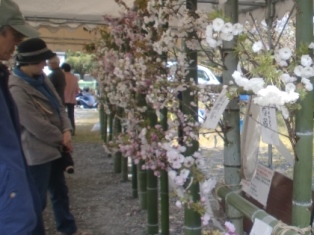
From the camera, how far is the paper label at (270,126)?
6.23ft

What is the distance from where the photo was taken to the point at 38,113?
11.2 ft

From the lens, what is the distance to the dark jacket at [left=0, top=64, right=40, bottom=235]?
1.81 m

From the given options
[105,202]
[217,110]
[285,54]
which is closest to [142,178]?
[105,202]

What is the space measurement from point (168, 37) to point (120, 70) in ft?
3.72

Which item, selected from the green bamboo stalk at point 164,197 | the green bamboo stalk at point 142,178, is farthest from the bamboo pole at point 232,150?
the green bamboo stalk at point 142,178

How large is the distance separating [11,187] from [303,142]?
1.06m

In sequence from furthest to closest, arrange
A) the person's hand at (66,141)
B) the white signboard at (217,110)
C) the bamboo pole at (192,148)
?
the person's hand at (66,141) → the bamboo pole at (192,148) → the white signboard at (217,110)

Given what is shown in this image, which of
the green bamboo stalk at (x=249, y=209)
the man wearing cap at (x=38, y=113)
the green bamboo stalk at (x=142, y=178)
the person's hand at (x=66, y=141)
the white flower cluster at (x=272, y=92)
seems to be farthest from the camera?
the green bamboo stalk at (x=142, y=178)

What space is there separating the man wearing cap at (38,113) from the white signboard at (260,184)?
1.60 m

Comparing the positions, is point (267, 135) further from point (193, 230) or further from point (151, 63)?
point (151, 63)

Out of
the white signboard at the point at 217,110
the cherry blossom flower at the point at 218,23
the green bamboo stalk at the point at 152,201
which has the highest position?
the cherry blossom flower at the point at 218,23

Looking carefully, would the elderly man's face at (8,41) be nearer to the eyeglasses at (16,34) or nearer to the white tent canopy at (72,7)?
the eyeglasses at (16,34)

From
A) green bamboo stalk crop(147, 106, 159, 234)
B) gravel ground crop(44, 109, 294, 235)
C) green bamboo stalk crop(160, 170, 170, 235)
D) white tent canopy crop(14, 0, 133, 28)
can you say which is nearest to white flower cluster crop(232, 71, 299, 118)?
gravel ground crop(44, 109, 294, 235)

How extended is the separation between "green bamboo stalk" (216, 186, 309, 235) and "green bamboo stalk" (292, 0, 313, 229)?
0.10 m
